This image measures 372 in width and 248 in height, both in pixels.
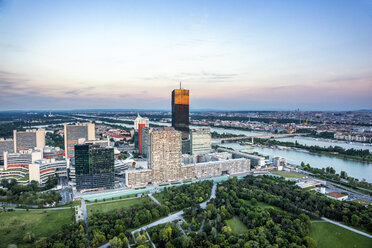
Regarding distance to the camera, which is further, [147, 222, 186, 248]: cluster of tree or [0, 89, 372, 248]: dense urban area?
[0, 89, 372, 248]: dense urban area

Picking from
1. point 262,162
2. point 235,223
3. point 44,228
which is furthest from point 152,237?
point 262,162

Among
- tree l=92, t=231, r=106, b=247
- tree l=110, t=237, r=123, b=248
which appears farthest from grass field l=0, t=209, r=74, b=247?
tree l=110, t=237, r=123, b=248

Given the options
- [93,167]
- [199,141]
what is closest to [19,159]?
[93,167]

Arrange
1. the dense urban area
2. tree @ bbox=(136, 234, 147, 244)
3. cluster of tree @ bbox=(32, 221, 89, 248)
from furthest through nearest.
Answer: the dense urban area < tree @ bbox=(136, 234, 147, 244) < cluster of tree @ bbox=(32, 221, 89, 248)

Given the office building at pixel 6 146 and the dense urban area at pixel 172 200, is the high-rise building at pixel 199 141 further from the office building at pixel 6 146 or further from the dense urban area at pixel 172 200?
the office building at pixel 6 146

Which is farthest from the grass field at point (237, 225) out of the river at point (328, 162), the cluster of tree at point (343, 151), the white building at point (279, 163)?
the cluster of tree at point (343, 151)

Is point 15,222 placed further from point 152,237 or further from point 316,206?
point 316,206

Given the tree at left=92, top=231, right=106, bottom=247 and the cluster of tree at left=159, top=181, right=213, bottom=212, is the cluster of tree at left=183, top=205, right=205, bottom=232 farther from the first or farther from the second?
the tree at left=92, top=231, right=106, bottom=247
